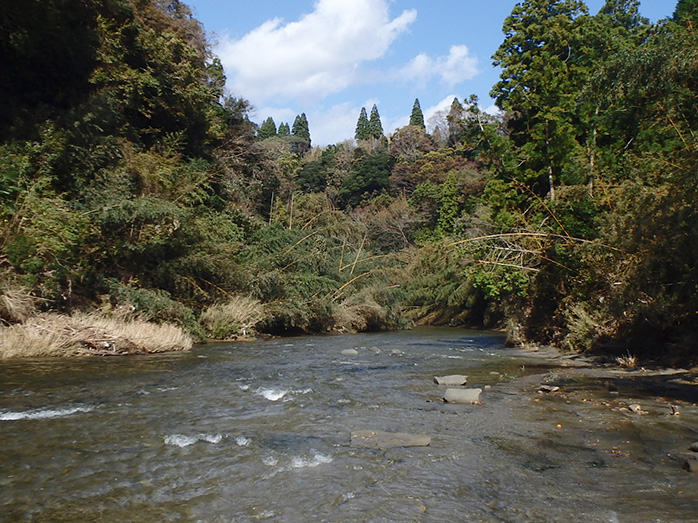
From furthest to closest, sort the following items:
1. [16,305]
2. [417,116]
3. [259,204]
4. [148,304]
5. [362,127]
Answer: [362,127] → [417,116] → [259,204] → [148,304] → [16,305]

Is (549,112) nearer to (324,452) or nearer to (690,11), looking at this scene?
(690,11)

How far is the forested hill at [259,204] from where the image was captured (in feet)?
41.8

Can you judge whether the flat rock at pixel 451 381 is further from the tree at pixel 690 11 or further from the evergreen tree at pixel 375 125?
the evergreen tree at pixel 375 125

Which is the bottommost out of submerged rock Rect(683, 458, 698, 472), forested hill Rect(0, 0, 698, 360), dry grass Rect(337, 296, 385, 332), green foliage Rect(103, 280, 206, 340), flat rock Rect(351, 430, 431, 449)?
dry grass Rect(337, 296, 385, 332)

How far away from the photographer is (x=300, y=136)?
261 feet

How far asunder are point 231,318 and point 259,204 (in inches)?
547

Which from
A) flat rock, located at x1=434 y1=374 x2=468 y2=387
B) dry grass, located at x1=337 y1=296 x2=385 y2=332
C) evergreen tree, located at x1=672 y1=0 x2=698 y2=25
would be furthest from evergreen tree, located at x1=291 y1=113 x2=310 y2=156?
flat rock, located at x1=434 y1=374 x2=468 y2=387

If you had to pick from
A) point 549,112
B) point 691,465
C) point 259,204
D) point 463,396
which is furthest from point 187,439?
point 259,204

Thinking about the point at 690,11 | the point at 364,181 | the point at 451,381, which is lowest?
the point at 451,381

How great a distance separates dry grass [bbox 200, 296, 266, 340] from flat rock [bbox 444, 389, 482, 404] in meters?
12.9

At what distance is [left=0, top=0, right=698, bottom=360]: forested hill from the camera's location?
41.8 feet

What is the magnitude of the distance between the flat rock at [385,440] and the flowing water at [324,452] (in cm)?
15

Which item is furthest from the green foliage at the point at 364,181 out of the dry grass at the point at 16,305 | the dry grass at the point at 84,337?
the dry grass at the point at 16,305

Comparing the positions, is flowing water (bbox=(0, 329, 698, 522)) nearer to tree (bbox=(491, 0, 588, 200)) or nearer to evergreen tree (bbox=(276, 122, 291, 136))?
tree (bbox=(491, 0, 588, 200))
